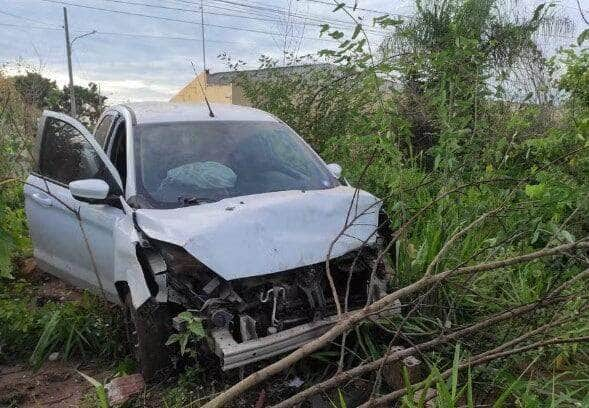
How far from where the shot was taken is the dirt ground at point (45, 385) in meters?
3.39

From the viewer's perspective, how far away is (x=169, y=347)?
127 inches

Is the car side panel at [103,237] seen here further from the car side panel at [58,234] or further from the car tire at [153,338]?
the car tire at [153,338]

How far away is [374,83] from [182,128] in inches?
63.6

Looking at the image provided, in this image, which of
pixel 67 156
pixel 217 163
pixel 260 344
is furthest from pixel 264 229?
pixel 67 156

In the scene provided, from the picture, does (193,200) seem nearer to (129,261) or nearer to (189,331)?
(129,261)

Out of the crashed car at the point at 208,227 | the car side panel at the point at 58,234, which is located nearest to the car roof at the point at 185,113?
the crashed car at the point at 208,227

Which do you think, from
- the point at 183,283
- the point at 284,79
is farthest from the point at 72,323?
the point at 284,79

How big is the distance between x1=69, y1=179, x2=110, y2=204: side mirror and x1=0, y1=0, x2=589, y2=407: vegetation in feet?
2.29

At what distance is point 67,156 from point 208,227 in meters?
2.22

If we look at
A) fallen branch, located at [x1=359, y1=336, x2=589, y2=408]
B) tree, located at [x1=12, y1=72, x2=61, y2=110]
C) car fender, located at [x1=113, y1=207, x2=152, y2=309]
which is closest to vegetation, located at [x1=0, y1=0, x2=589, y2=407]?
fallen branch, located at [x1=359, y1=336, x2=589, y2=408]

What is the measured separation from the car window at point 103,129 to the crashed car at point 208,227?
35 mm

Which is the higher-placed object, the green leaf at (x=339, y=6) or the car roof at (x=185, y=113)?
the green leaf at (x=339, y=6)

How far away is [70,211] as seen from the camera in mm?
4223

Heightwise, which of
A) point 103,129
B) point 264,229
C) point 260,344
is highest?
point 103,129
